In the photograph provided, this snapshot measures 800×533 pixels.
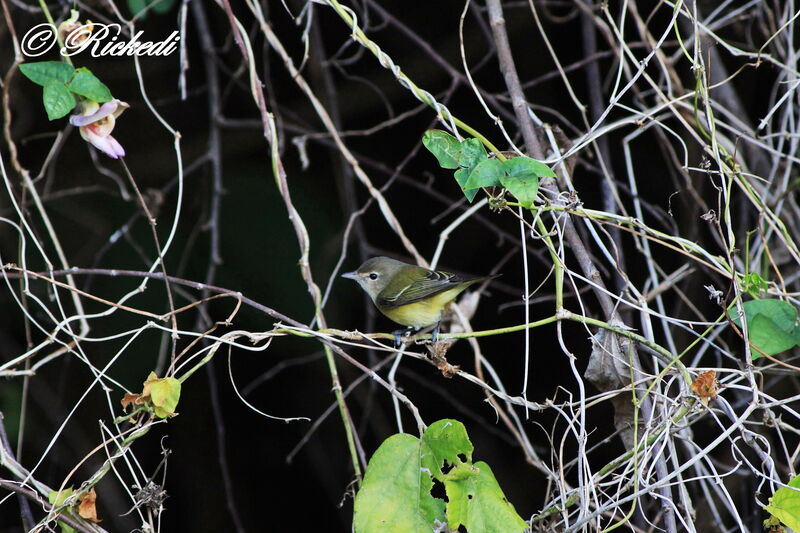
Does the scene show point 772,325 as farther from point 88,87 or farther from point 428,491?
point 88,87

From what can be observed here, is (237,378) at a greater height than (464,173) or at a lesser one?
lesser

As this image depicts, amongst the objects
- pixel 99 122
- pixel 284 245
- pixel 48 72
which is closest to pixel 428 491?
pixel 99 122

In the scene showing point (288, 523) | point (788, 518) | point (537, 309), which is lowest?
point (288, 523)

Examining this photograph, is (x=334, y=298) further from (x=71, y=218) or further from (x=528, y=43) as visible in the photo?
(x=528, y=43)

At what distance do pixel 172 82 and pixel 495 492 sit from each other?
3.07m

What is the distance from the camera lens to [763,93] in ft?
11.7

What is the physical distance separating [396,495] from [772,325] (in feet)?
3.04

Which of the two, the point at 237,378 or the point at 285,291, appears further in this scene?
the point at 237,378

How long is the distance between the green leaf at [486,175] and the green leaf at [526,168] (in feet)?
0.06

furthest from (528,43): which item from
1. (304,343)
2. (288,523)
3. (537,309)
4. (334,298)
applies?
(288,523)

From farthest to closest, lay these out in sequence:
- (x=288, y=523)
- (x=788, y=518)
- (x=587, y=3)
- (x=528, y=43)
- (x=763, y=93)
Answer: (x=288, y=523) → (x=528, y=43) → (x=763, y=93) → (x=587, y=3) → (x=788, y=518)

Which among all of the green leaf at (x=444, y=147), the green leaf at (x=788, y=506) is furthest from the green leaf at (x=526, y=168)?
the green leaf at (x=788, y=506)

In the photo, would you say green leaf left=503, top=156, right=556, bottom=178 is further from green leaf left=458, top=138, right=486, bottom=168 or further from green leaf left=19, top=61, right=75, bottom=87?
green leaf left=19, top=61, right=75, bottom=87

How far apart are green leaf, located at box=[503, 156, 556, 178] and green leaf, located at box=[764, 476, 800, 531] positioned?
766 mm
